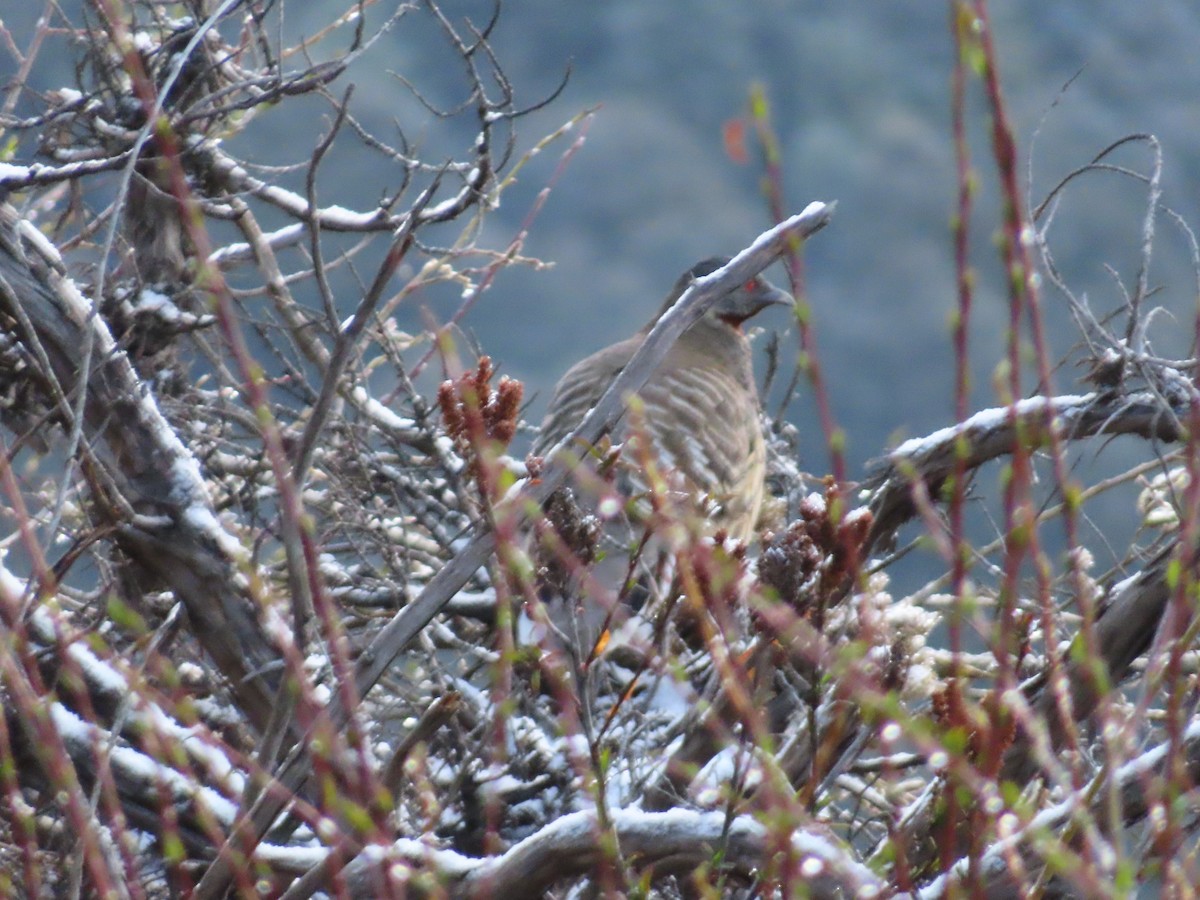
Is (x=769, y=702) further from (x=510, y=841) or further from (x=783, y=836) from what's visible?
(x=783, y=836)

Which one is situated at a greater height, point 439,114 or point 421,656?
point 439,114

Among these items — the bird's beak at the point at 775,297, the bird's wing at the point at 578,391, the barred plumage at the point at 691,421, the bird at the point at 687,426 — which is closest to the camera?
the bird at the point at 687,426

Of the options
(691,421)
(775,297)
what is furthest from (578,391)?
(775,297)

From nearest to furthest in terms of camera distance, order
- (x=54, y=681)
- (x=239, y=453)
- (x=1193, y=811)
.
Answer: (x=1193, y=811) < (x=54, y=681) < (x=239, y=453)

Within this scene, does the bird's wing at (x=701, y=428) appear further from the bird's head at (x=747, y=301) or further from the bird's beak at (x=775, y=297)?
the bird's beak at (x=775, y=297)

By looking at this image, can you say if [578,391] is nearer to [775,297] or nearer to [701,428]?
[701,428]

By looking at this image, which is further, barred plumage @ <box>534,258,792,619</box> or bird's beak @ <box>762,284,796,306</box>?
bird's beak @ <box>762,284,796,306</box>

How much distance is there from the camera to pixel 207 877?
2836 millimetres

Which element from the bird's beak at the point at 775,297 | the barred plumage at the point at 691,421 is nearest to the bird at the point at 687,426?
the barred plumage at the point at 691,421

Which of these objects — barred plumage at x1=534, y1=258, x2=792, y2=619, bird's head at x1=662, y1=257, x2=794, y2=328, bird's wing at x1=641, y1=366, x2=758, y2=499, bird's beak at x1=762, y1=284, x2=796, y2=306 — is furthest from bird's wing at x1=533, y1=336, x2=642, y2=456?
bird's beak at x1=762, y1=284, x2=796, y2=306

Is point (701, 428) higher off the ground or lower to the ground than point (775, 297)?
lower

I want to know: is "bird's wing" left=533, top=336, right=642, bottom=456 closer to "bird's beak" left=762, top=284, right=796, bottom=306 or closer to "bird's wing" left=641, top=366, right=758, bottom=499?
"bird's wing" left=641, top=366, right=758, bottom=499

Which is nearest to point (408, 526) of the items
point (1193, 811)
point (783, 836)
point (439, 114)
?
point (439, 114)

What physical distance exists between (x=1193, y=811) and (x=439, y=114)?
2890mm
